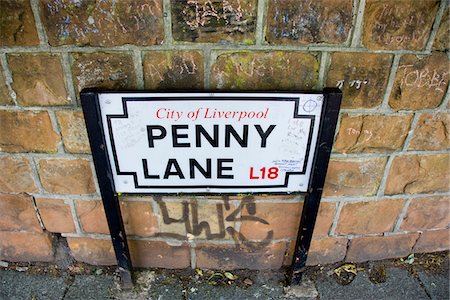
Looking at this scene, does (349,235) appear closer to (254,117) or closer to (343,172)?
(343,172)

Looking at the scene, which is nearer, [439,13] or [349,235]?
[439,13]

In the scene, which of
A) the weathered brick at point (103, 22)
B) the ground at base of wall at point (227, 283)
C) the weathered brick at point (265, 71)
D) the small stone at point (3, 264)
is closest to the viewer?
the weathered brick at point (103, 22)

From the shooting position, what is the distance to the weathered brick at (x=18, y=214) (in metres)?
1.59

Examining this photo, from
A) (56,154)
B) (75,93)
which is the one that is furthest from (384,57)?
(56,154)

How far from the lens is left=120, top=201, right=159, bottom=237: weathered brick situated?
158cm

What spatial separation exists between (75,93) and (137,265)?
0.95 metres

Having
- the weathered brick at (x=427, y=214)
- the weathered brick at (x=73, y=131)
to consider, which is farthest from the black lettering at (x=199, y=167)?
the weathered brick at (x=427, y=214)

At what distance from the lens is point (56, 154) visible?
145 cm

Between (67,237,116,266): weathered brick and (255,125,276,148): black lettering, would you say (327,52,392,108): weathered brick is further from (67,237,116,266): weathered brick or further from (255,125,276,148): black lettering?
(67,237,116,266): weathered brick

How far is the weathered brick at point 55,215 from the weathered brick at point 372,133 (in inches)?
50.1

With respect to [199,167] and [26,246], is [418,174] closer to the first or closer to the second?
[199,167]

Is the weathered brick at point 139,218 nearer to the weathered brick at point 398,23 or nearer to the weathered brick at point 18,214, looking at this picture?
the weathered brick at point 18,214

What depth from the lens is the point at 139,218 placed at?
162cm

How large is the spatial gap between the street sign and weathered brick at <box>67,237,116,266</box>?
1.59 ft
